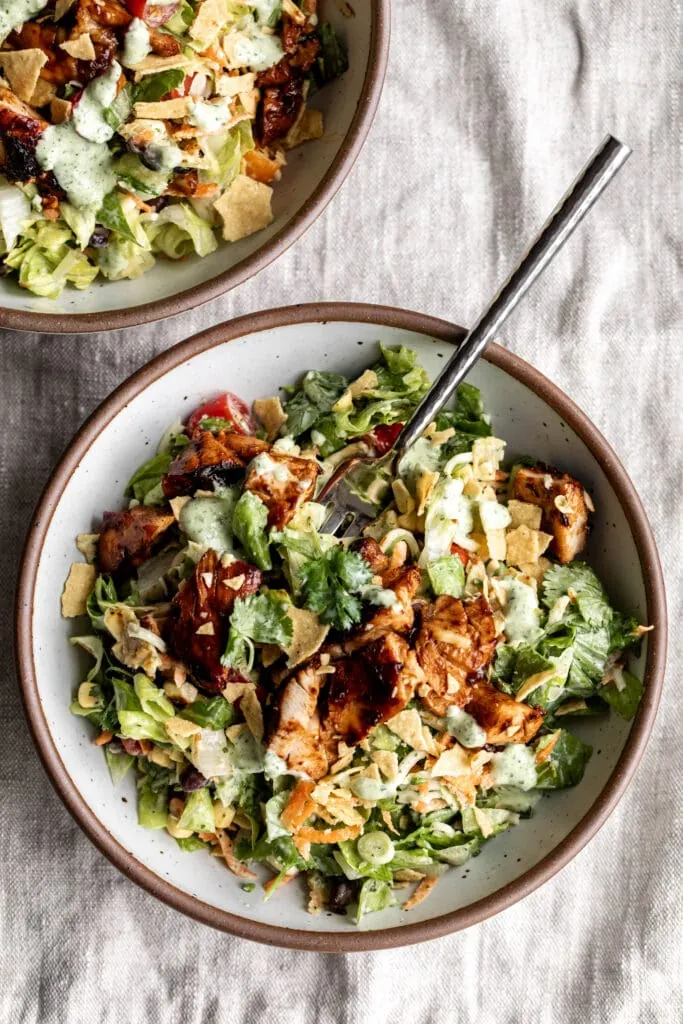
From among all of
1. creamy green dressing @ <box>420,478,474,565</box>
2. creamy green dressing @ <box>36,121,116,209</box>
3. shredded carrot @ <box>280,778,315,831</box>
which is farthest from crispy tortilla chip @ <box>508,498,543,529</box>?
creamy green dressing @ <box>36,121,116,209</box>

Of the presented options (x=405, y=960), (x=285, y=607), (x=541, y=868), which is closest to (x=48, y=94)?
(x=285, y=607)

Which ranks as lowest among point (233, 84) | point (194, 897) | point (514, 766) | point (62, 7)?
point (194, 897)

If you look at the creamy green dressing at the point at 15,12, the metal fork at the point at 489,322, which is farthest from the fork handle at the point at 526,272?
the creamy green dressing at the point at 15,12

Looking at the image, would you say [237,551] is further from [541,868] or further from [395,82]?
[395,82]

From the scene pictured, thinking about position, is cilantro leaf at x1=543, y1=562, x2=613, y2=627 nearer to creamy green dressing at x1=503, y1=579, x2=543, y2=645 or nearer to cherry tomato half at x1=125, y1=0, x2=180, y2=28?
creamy green dressing at x1=503, y1=579, x2=543, y2=645

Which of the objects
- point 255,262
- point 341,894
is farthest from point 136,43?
point 341,894

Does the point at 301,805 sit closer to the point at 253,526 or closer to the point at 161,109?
the point at 253,526
